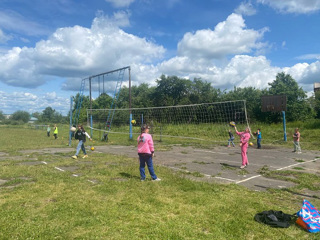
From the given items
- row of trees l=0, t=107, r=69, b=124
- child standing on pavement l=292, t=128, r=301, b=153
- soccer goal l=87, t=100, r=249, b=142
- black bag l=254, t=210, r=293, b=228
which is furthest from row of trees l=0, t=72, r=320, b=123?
row of trees l=0, t=107, r=69, b=124

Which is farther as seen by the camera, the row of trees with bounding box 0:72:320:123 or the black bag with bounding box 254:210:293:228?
the row of trees with bounding box 0:72:320:123

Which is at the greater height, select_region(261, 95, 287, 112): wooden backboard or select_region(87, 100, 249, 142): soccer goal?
select_region(261, 95, 287, 112): wooden backboard

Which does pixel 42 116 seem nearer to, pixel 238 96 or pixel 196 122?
pixel 238 96

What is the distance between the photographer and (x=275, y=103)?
Answer: 68.4ft

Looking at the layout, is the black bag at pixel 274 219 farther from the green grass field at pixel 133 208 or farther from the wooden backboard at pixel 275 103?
the wooden backboard at pixel 275 103

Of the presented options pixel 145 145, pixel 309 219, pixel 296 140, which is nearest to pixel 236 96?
pixel 296 140

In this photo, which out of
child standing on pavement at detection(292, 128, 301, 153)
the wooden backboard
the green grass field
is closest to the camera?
the green grass field

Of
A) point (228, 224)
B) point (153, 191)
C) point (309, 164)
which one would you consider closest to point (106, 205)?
point (153, 191)

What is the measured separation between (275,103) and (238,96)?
19748mm

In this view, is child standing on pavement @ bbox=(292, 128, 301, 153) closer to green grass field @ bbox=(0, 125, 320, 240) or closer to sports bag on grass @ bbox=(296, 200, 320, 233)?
green grass field @ bbox=(0, 125, 320, 240)

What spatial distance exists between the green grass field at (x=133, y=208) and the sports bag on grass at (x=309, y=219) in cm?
11

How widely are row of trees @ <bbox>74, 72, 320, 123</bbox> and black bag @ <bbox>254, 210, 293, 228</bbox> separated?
26.0m

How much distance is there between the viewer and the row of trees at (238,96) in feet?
110

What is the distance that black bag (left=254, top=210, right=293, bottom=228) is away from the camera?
14.0 ft
